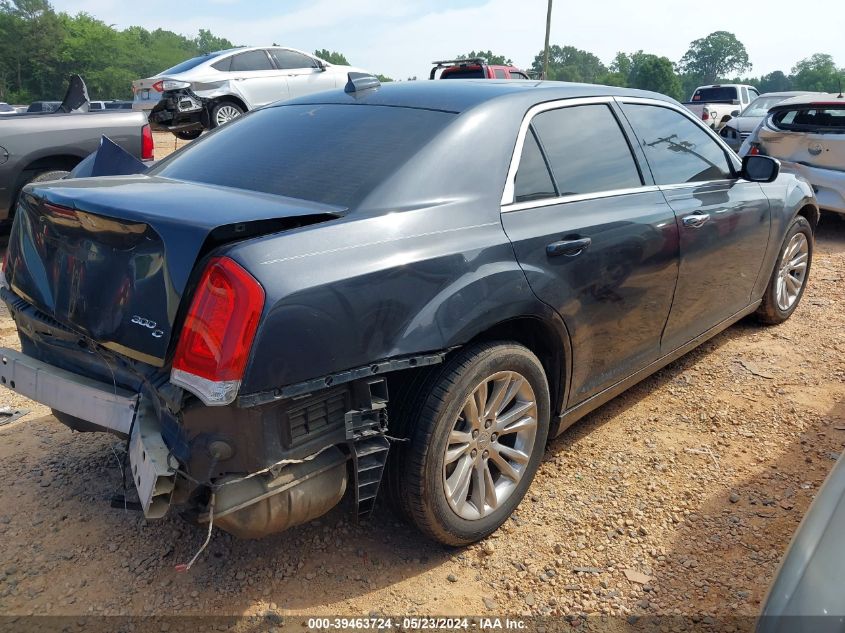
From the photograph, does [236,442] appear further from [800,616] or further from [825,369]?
[825,369]

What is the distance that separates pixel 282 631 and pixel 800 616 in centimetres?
149

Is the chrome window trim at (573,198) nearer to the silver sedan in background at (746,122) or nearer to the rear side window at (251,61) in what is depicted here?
the silver sedan in background at (746,122)

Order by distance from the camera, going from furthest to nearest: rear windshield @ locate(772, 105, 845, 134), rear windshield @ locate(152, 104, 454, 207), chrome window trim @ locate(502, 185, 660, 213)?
rear windshield @ locate(772, 105, 845, 134) < chrome window trim @ locate(502, 185, 660, 213) < rear windshield @ locate(152, 104, 454, 207)

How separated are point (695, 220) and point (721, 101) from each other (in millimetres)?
19540

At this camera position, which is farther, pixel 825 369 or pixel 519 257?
pixel 825 369

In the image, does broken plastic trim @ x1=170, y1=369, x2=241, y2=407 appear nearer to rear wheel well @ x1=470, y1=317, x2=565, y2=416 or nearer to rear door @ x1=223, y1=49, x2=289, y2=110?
rear wheel well @ x1=470, y1=317, x2=565, y2=416

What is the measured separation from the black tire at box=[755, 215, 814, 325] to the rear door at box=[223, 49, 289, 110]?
996 centimetres

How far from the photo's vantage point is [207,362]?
1.83 metres

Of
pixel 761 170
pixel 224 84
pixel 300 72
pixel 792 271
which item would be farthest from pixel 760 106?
pixel 761 170

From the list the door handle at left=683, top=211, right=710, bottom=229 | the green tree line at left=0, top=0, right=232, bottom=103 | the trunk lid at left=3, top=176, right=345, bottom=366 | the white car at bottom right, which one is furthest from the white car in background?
the green tree line at left=0, top=0, right=232, bottom=103

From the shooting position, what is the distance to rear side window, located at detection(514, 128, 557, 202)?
8.50 feet

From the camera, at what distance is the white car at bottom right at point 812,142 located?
721 centimetres

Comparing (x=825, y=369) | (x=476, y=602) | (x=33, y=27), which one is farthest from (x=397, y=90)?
(x=33, y=27)

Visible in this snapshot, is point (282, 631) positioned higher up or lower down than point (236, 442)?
lower down
